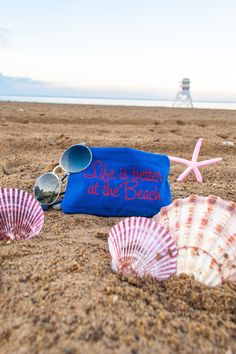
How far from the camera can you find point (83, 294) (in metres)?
1.45

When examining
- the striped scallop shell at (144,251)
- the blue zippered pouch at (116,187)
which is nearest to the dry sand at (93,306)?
the striped scallop shell at (144,251)

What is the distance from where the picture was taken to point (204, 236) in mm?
1780

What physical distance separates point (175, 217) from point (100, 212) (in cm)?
80

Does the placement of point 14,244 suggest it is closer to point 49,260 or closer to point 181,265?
point 49,260

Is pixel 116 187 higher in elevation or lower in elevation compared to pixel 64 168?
lower

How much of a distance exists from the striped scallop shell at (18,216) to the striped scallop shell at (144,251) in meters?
0.61

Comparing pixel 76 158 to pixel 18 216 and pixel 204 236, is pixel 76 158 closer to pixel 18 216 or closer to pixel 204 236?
pixel 18 216

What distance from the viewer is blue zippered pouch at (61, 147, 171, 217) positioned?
103 inches

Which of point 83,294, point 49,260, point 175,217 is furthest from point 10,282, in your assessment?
point 175,217

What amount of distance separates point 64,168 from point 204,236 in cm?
127

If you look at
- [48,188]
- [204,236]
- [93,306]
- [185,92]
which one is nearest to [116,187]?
[48,188]

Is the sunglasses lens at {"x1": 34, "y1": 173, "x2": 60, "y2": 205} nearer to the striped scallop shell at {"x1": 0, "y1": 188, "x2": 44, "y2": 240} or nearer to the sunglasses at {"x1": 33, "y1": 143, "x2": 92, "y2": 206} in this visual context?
the sunglasses at {"x1": 33, "y1": 143, "x2": 92, "y2": 206}

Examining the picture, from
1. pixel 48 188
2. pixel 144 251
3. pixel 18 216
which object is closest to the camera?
pixel 144 251

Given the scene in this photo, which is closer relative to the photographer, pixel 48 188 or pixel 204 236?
pixel 204 236
